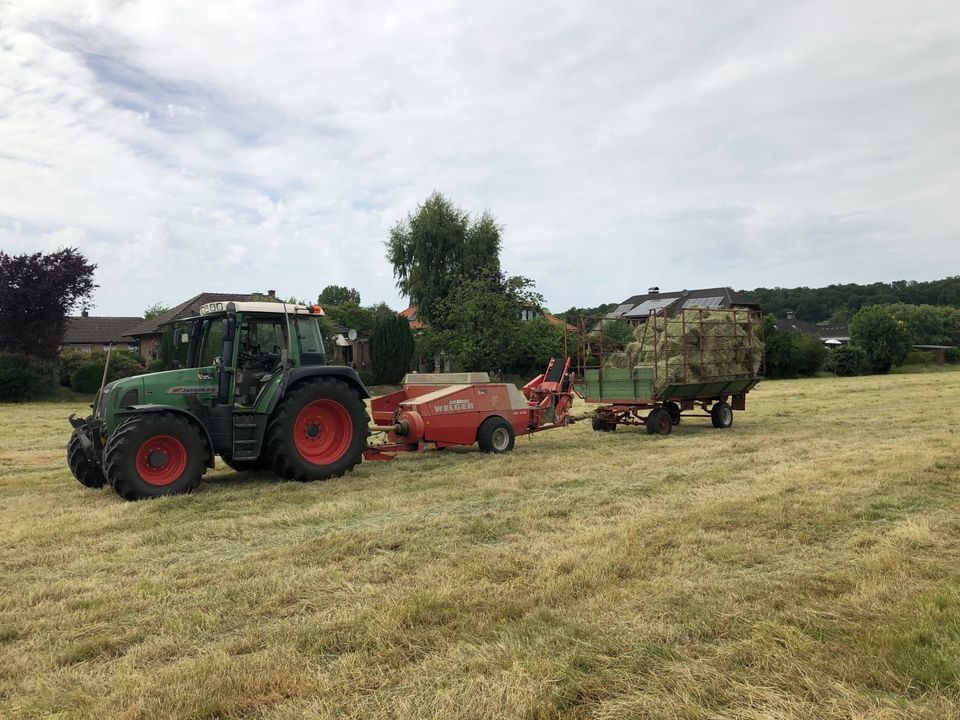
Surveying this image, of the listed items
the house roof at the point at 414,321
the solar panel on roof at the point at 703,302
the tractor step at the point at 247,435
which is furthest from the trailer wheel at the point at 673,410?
the solar panel on roof at the point at 703,302

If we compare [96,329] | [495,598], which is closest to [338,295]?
[96,329]

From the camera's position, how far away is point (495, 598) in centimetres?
439

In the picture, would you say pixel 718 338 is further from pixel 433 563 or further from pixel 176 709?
pixel 176 709

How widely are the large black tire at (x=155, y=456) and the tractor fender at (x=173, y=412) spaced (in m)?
0.04

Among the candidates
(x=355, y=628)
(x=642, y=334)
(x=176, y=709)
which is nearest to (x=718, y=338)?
(x=642, y=334)

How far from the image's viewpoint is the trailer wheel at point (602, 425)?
14.7 m

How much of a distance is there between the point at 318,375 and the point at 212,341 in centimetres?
133

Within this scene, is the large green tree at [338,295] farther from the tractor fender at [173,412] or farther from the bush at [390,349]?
the tractor fender at [173,412]

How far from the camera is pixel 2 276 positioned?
98.7 ft

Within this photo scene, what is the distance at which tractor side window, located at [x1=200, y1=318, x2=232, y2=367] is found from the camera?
8.95 meters

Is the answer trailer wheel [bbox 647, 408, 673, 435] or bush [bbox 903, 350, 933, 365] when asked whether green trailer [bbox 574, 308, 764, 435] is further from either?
bush [bbox 903, 350, 933, 365]

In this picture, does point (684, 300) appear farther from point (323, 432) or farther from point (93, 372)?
point (323, 432)

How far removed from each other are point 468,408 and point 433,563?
598 cm

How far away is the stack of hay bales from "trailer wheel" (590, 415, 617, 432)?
120 centimetres
